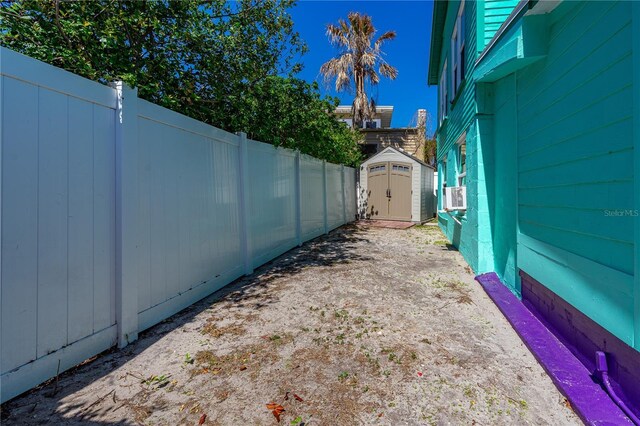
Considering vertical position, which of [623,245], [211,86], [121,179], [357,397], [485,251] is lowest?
[357,397]

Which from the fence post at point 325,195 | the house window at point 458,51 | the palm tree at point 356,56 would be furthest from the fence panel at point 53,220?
the palm tree at point 356,56

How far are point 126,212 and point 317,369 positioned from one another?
6.53ft

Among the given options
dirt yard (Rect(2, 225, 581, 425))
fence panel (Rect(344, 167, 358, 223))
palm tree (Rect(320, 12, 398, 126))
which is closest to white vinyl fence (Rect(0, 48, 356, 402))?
dirt yard (Rect(2, 225, 581, 425))

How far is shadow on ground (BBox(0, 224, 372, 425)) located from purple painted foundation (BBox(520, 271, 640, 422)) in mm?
2812

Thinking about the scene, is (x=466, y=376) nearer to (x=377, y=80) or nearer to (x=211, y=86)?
(x=211, y=86)

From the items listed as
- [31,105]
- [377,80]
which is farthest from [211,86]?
[377,80]

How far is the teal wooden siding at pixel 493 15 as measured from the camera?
4328 millimetres

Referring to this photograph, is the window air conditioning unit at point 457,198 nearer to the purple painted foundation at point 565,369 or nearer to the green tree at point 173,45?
the purple painted foundation at point 565,369

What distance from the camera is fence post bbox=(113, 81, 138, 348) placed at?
99.7 inches

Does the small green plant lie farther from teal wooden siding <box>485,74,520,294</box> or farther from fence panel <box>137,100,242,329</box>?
teal wooden siding <box>485,74,520,294</box>

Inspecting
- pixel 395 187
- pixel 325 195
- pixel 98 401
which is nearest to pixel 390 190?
pixel 395 187

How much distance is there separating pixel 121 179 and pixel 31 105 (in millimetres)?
725

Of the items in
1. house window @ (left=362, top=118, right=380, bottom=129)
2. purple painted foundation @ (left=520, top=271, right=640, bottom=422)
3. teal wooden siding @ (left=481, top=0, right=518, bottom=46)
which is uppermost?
house window @ (left=362, top=118, right=380, bottom=129)

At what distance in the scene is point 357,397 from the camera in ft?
6.64
